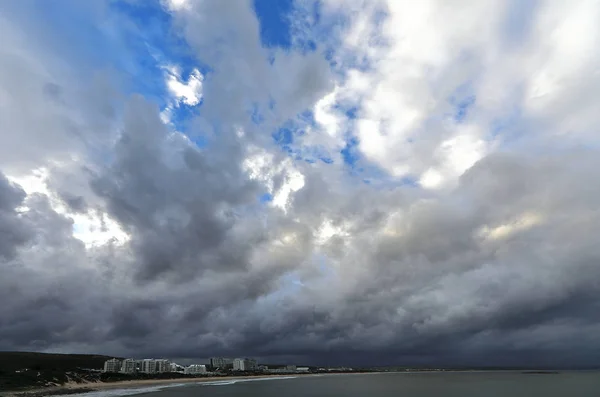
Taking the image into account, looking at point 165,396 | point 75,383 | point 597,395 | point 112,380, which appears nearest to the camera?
Result: point 165,396

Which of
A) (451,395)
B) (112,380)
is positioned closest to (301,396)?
(451,395)

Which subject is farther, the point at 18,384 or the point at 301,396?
the point at 18,384

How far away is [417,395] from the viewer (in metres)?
112

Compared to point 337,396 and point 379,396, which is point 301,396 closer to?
point 337,396

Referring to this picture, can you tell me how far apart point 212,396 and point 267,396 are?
14299 millimetres

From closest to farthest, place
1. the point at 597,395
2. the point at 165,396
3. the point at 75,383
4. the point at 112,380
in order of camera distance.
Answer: the point at 165,396
the point at 597,395
the point at 75,383
the point at 112,380

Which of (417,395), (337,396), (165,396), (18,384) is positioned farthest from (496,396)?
(18,384)

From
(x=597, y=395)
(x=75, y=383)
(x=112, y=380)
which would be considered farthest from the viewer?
(x=112, y=380)

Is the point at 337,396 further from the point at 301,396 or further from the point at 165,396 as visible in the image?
the point at 165,396

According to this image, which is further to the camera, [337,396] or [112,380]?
[112,380]

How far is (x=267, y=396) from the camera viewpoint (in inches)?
4341

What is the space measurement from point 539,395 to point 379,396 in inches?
1789

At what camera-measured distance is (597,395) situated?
115000mm

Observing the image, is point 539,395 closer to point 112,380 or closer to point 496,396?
point 496,396
